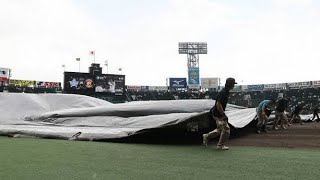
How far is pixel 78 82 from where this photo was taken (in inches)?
1405

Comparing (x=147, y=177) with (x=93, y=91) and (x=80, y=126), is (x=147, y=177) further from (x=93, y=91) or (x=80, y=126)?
(x=93, y=91)

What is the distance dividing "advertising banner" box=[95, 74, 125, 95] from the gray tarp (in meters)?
22.2

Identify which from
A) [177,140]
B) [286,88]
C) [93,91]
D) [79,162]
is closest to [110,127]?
[177,140]

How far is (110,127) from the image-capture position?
10.7m

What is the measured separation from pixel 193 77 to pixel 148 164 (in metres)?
52.4

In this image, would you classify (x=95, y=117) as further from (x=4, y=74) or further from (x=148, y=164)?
(x=4, y=74)

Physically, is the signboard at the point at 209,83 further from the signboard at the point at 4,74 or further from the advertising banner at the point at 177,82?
the signboard at the point at 4,74

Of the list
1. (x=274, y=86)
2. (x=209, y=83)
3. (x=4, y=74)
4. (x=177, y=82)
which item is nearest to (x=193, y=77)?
(x=209, y=83)

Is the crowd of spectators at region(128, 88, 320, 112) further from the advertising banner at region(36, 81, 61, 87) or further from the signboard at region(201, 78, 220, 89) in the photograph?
the advertising banner at region(36, 81, 61, 87)

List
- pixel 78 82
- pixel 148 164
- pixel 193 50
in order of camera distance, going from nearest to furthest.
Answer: pixel 148 164, pixel 78 82, pixel 193 50

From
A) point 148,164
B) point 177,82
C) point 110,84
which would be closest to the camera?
point 148,164

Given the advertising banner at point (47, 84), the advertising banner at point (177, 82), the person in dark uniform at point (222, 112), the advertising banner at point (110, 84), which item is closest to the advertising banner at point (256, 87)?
the advertising banner at point (177, 82)

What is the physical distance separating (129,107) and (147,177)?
687cm

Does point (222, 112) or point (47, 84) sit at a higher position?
point (47, 84)
